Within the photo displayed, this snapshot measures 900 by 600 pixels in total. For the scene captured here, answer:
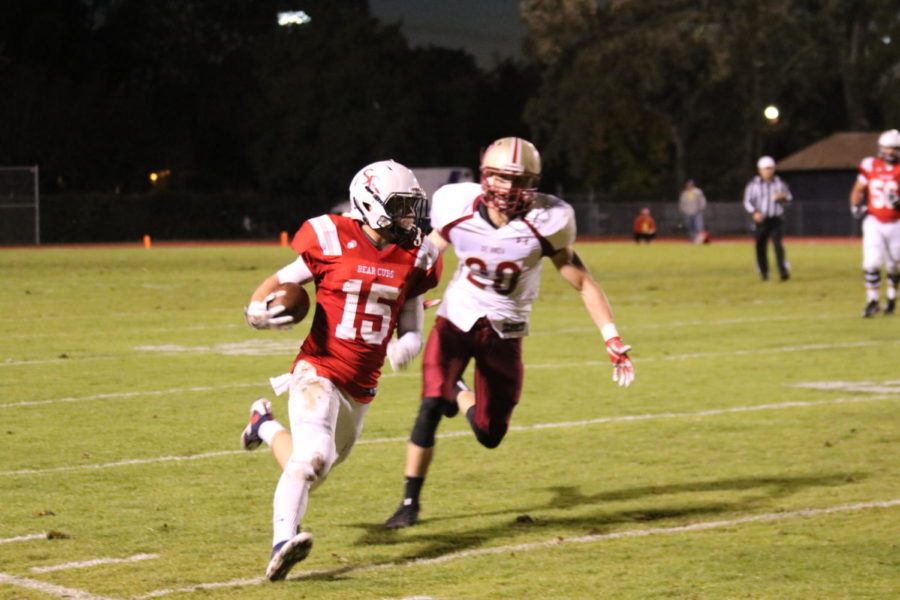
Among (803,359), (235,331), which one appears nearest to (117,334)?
(235,331)

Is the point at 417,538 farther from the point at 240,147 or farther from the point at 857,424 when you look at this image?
the point at 240,147

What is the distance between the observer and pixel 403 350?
5.42 m

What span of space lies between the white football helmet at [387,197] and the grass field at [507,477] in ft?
4.05

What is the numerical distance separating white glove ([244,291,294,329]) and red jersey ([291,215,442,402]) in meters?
0.35

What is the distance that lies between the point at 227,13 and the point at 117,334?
49789 millimetres

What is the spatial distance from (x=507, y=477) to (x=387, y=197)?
232 cm

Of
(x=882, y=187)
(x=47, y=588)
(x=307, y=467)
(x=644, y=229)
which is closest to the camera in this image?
(x=47, y=588)

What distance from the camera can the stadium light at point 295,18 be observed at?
184 ft

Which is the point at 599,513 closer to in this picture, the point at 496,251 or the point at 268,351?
the point at 496,251

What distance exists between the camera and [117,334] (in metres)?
14.2

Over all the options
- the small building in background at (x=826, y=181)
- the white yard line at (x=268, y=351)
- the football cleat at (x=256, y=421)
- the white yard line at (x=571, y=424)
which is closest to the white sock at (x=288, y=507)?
the football cleat at (x=256, y=421)

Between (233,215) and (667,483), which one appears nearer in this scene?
(667,483)

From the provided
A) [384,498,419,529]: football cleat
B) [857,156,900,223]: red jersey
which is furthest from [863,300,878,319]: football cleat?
[384,498,419,529]: football cleat

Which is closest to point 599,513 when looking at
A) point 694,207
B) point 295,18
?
point 694,207
